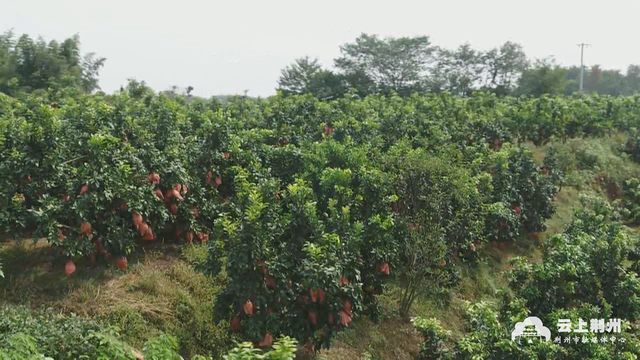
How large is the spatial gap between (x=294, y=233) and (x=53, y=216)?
2.28 m

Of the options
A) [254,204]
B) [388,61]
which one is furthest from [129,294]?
[388,61]

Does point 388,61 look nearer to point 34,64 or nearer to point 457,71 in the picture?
point 457,71

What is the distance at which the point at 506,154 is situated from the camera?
8.47m

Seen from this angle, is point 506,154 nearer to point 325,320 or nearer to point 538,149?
point 325,320

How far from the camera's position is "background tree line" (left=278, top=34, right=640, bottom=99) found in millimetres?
28172

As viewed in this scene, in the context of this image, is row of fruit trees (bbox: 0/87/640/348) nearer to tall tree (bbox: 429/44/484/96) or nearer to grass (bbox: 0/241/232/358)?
grass (bbox: 0/241/232/358)

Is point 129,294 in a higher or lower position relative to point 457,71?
lower

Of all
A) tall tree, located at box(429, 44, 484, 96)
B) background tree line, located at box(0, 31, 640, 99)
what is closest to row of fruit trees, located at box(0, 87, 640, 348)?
background tree line, located at box(0, 31, 640, 99)

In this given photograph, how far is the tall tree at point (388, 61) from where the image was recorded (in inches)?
1179

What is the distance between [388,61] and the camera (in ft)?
100

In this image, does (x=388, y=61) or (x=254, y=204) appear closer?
(x=254, y=204)

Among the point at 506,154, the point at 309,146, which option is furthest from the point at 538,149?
the point at 309,146

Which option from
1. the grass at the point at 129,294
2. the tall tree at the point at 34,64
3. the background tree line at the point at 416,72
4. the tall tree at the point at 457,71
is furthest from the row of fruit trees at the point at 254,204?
the tall tree at the point at 457,71

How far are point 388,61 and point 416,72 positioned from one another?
1.98 metres
